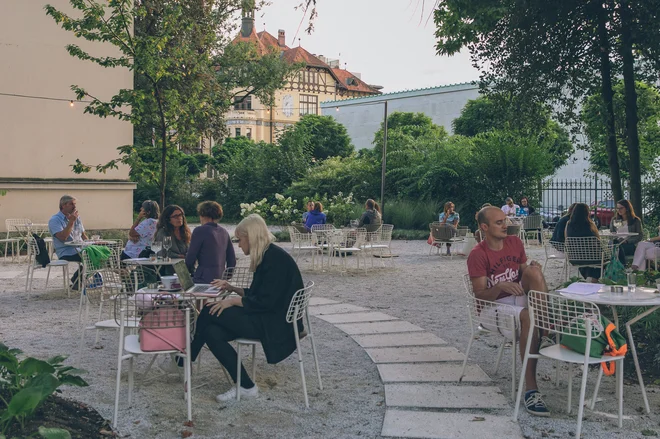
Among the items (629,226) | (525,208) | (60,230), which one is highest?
(525,208)

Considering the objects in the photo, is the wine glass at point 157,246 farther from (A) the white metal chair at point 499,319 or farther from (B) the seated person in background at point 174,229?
(A) the white metal chair at point 499,319

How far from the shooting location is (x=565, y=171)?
3447 centimetres

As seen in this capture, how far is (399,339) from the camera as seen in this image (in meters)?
6.96

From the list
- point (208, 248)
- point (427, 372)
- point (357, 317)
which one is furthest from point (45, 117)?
point (427, 372)

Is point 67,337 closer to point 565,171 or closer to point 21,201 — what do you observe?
point 21,201

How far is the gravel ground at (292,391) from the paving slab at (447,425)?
0.31 ft

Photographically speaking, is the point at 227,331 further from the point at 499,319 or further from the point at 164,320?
the point at 499,319

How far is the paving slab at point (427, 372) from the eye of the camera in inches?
215

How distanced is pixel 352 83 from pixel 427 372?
227 feet

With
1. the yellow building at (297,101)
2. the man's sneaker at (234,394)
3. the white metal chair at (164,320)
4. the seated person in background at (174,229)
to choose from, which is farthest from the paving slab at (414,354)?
the yellow building at (297,101)

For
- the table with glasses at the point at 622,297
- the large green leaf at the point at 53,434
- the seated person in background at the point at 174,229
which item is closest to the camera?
the large green leaf at the point at 53,434

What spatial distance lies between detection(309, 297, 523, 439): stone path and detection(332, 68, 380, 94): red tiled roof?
2607 inches

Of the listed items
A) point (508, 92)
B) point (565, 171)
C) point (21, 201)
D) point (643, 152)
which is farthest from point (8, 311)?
point (565, 171)

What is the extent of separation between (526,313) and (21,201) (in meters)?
15.6
